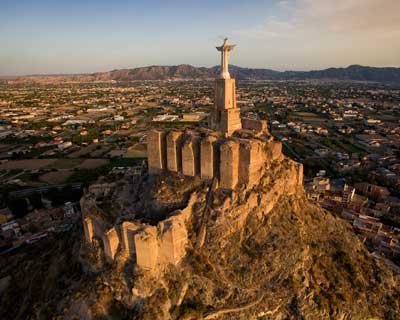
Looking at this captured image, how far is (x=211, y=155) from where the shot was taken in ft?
83.3

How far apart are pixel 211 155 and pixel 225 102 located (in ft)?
20.1

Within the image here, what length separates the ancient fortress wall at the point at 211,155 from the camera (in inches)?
991

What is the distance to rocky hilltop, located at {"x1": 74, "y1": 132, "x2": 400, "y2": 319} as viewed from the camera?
2252 centimetres

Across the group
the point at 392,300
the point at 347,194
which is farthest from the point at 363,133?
the point at 392,300

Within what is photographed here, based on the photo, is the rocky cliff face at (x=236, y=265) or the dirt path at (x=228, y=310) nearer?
the dirt path at (x=228, y=310)

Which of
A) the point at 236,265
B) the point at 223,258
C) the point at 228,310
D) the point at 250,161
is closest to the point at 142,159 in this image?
the point at 250,161

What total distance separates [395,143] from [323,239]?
277ft

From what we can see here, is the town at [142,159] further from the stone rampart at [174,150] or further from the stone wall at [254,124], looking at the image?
the stone rampart at [174,150]

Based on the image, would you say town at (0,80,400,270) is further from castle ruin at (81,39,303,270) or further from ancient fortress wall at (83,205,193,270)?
ancient fortress wall at (83,205,193,270)

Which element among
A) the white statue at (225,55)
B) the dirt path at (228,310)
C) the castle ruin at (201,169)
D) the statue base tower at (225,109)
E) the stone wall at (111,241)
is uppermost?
the white statue at (225,55)

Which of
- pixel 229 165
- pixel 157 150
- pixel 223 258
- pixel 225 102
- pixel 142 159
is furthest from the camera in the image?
pixel 142 159

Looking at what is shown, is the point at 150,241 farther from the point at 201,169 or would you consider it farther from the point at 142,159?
the point at 142,159

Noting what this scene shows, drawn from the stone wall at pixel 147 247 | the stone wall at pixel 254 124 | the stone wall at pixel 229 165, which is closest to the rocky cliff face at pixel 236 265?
the stone wall at pixel 147 247

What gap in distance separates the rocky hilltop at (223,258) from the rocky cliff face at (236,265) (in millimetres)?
79
